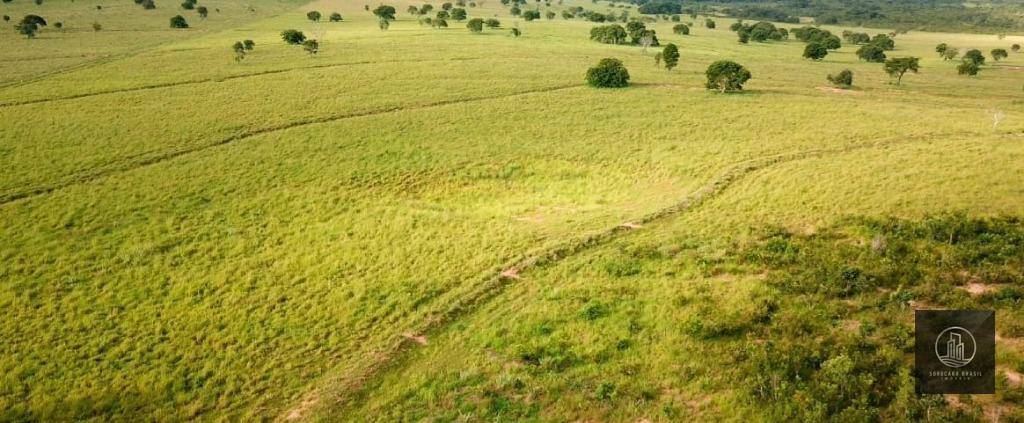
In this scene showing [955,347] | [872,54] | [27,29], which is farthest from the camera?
[872,54]

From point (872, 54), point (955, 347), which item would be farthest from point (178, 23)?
point (872, 54)

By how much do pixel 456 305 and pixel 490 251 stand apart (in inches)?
220

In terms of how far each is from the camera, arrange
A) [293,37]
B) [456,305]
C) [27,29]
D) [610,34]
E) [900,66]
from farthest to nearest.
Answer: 1. [610,34]
2. [27,29]
3. [293,37]
4. [900,66]
5. [456,305]

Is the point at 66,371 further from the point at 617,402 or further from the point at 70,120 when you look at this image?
the point at 70,120

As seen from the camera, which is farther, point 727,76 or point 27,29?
point 27,29

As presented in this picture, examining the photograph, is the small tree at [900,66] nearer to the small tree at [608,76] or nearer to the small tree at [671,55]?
the small tree at [671,55]

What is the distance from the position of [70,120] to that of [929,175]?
7450 centimetres

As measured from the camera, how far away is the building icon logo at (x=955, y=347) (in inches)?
650

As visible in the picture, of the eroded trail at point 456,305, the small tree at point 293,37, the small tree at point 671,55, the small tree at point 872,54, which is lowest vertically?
the eroded trail at point 456,305

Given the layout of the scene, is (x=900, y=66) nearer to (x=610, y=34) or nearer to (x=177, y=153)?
(x=610, y=34)

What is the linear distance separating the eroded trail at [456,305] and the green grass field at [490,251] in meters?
0.14

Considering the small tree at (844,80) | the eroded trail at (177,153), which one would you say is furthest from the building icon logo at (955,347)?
the small tree at (844,80)

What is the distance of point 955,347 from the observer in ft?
56.1

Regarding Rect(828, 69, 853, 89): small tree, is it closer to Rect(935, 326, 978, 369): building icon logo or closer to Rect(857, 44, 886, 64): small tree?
Rect(857, 44, 886, 64): small tree
